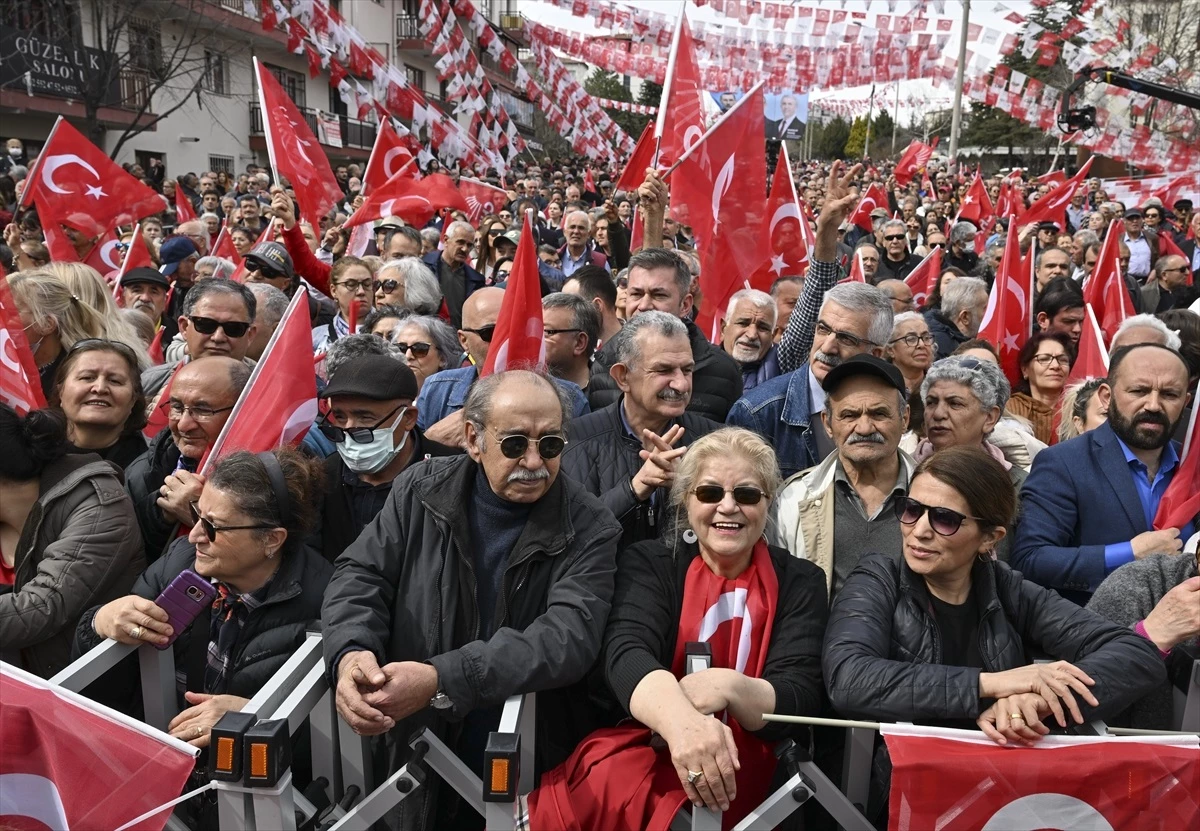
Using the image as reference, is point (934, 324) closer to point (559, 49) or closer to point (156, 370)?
point (156, 370)

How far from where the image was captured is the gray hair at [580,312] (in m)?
5.16

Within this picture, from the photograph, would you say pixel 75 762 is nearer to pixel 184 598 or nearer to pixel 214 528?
pixel 184 598

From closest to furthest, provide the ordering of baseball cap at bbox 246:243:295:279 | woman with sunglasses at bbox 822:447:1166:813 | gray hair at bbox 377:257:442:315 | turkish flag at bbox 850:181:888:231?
1. woman with sunglasses at bbox 822:447:1166:813
2. gray hair at bbox 377:257:442:315
3. baseball cap at bbox 246:243:295:279
4. turkish flag at bbox 850:181:888:231

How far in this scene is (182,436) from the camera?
3.89 metres

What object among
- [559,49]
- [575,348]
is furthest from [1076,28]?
[575,348]

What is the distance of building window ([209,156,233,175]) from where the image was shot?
1252 inches

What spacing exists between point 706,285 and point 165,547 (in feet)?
13.1

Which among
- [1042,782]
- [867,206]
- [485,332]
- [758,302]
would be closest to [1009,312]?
[758,302]

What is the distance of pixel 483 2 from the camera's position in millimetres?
48625

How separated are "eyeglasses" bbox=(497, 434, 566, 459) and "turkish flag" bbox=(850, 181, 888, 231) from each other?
435 inches

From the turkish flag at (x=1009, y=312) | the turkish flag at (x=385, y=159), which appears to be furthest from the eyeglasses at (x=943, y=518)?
the turkish flag at (x=385, y=159)

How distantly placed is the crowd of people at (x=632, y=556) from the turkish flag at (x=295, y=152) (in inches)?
185

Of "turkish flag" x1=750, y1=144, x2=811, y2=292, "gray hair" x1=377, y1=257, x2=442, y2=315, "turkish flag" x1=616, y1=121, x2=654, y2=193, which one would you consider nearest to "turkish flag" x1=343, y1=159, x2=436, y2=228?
"turkish flag" x1=616, y1=121, x2=654, y2=193

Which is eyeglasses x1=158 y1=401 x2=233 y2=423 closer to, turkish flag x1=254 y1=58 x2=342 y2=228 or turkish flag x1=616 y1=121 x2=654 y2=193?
turkish flag x1=616 y1=121 x2=654 y2=193
